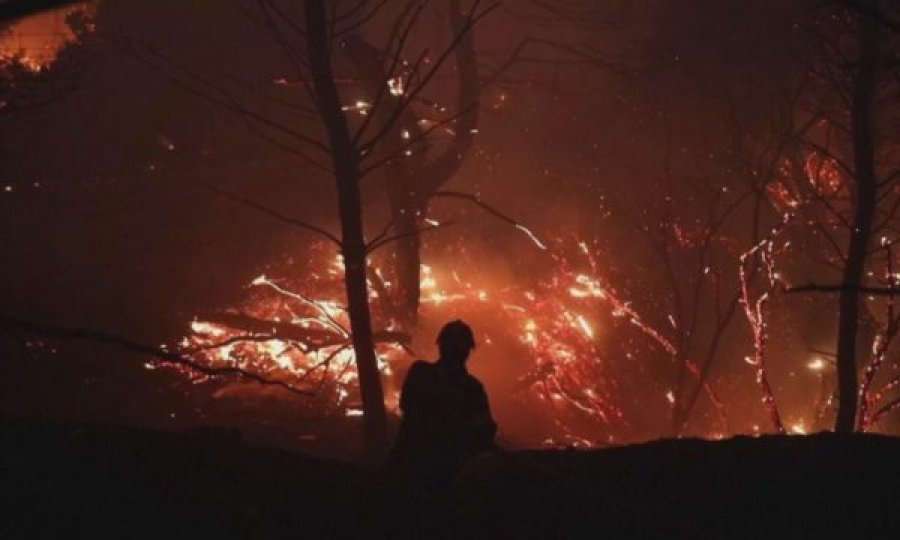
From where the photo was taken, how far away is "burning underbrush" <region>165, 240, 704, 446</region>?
962cm

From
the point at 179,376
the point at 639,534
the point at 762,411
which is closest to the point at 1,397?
the point at 179,376

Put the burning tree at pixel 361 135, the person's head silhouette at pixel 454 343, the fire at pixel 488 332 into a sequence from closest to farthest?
the person's head silhouette at pixel 454 343
the burning tree at pixel 361 135
the fire at pixel 488 332

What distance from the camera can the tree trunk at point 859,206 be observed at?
6.66 meters

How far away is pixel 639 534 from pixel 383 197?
12.2 metres

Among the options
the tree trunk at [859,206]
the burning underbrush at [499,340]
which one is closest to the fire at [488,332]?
the burning underbrush at [499,340]

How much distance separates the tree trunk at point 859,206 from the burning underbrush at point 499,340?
3780 mm

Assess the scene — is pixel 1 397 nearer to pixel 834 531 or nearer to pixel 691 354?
pixel 834 531

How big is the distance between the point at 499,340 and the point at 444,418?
7559 mm

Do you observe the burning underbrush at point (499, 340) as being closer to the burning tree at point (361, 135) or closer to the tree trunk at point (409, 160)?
the burning tree at point (361, 135)

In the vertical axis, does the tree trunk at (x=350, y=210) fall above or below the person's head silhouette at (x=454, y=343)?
above

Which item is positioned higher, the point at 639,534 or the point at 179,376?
→ the point at 179,376

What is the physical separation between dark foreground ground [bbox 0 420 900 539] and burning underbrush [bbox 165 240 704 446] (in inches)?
195

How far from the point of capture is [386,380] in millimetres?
10445

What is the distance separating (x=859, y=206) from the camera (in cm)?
690
